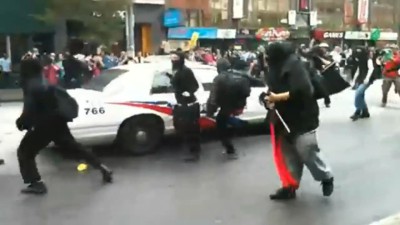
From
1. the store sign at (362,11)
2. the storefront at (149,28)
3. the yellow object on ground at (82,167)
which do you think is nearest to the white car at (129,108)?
the yellow object on ground at (82,167)

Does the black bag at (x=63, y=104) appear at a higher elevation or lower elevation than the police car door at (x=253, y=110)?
higher

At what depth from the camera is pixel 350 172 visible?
890 cm

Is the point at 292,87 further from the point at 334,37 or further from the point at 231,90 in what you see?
the point at 334,37

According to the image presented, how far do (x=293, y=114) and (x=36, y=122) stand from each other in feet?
9.34

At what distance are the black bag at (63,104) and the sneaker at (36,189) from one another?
0.81 meters

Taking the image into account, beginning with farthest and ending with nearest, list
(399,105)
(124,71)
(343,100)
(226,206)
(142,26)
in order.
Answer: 1. (142,26)
2. (343,100)
3. (399,105)
4. (124,71)
5. (226,206)

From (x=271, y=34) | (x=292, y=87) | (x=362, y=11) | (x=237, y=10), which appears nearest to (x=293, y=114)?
(x=292, y=87)

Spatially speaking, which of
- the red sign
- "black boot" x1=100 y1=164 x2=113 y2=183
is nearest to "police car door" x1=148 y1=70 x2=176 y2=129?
"black boot" x1=100 y1=164 x2=113 y2=183

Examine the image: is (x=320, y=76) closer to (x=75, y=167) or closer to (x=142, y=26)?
(x=75, y=167)

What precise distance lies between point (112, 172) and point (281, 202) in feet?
8.47

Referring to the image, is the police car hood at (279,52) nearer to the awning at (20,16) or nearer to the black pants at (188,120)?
the black pants at (188,120)

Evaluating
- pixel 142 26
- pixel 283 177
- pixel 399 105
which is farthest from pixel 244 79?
pixel 142 26

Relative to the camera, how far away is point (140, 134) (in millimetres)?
10398

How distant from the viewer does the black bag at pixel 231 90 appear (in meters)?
9.79
